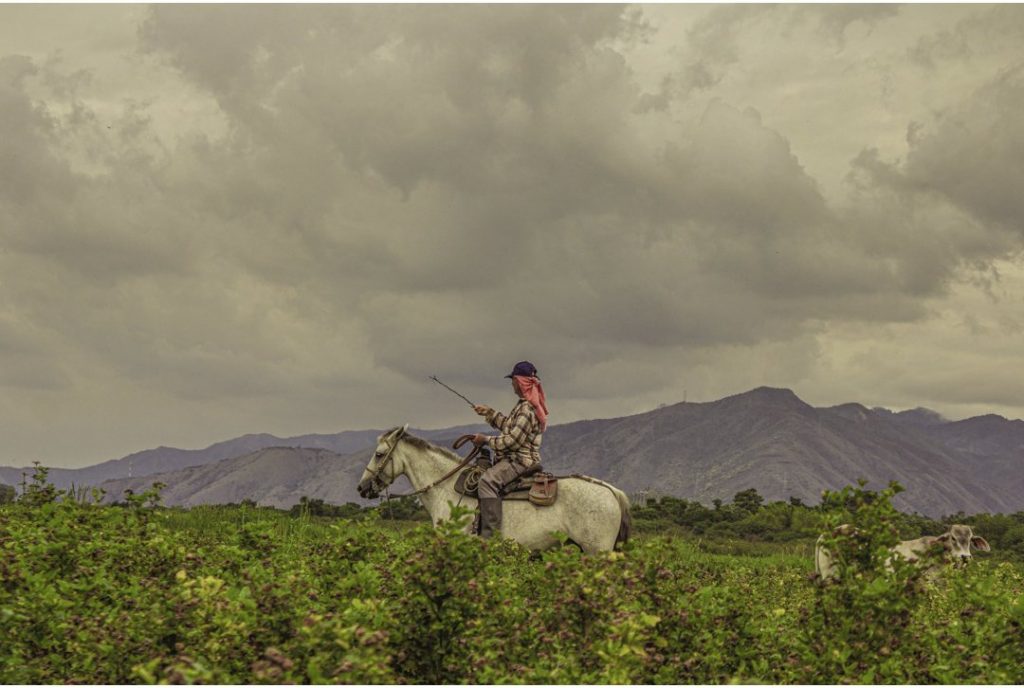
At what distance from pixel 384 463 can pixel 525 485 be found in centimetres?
299

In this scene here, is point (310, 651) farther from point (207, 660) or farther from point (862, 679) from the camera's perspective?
point (862, 679)

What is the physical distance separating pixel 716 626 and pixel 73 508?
8757 mm

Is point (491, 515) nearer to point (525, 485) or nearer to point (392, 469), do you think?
point (525, 485)

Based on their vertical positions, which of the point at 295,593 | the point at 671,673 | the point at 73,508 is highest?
the point at 73,508

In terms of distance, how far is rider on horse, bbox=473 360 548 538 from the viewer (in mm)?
16500

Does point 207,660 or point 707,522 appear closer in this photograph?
point 207,660

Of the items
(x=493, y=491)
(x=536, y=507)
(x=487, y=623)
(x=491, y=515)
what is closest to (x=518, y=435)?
(x=493, y=491)

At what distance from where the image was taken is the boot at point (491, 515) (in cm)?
1648

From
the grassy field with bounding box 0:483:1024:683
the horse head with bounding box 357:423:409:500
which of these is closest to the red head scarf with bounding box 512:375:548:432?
the horse head with bounding box 357:423:409:500

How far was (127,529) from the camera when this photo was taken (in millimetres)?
11945

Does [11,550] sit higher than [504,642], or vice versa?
[11,550]

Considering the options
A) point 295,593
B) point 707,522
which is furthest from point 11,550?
point 707,522

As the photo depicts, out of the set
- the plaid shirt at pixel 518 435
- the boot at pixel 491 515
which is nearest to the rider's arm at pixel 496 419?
the plaid shirt at pixel 518 435

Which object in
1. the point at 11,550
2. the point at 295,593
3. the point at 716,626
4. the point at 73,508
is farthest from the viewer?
the point at 73,508
